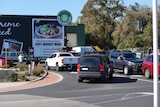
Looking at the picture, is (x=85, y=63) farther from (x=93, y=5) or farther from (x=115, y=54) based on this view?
(x=93, y=5)

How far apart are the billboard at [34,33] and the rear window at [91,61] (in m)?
29.2

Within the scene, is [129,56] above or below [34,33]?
below

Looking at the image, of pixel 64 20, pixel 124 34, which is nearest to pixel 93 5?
pixel 124 34

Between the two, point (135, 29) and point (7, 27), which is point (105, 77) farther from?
point (135, 29)

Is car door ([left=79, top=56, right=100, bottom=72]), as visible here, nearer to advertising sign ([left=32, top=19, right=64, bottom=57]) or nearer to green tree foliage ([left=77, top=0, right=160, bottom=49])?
advertising sign ([left=32, top=19, right=64, bottom=57])

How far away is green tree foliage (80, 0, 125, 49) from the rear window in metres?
56.7

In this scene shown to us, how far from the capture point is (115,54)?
3244 centimetres

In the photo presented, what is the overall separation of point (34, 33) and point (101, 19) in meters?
38.8

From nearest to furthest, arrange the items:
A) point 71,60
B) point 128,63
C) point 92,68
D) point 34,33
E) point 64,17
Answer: point 92,68 → point 128,63 → point 71,60 → point 34,33 → point 64,17

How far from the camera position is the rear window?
22.7m

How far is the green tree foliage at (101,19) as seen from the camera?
80750 mm

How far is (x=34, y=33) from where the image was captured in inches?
2066

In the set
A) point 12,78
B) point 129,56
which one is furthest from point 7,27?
point 12,78

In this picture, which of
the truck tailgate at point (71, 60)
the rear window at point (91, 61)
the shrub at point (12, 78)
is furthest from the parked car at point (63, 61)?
the rear window at point (91, 61)
